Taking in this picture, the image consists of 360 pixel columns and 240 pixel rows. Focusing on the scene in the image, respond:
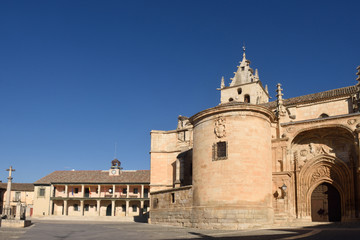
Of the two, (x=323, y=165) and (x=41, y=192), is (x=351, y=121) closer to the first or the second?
(x=323, y=165)

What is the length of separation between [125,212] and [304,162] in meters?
35.8

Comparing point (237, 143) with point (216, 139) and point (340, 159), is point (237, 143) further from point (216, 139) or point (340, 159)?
point (340, 159)

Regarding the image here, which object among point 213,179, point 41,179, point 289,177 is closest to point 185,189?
point 213,179

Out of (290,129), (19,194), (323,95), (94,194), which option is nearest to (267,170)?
(290,129)

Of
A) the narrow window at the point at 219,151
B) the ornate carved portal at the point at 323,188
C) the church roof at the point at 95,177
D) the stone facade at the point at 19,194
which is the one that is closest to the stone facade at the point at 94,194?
the church roof at the point at 95,177

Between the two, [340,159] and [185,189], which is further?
→ [185,189]

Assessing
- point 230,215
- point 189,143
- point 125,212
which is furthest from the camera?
point 125,212

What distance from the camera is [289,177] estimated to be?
2227cm

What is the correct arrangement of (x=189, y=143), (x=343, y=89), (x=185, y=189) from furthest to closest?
(x=189, y=143) → (x=343, y=89) → (x=185, y=189)

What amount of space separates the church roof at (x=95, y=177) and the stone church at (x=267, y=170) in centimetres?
2836

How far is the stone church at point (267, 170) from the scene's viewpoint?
20.2 meters

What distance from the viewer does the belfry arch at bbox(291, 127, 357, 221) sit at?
69.6 ft

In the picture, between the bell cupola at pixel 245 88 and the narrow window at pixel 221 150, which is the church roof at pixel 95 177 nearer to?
the bell cupola at pixel 245 88

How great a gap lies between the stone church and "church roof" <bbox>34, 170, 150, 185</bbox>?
28357mm
